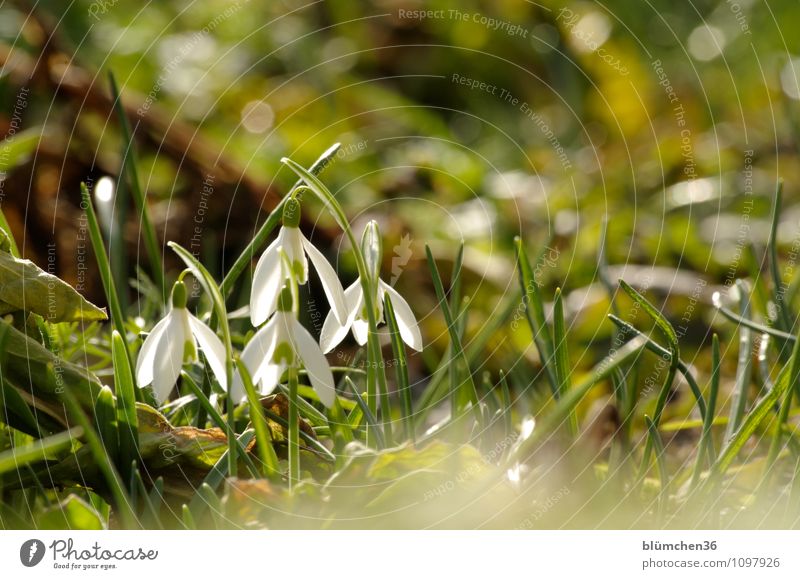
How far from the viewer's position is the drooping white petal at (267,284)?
0.62 meters

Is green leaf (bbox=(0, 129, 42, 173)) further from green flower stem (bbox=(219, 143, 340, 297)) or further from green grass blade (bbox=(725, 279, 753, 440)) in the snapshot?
green grass blade (bbox=(725, 279, 753, 440))

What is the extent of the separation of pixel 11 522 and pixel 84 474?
2.8 inches

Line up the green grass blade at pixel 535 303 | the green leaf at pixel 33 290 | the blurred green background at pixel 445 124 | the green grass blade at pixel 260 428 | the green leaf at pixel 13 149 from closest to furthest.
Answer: the green grass blade at pixel 260 428 < the green leaf at pixel 33 290 < the green grass blade at pixel 535 303 < the green leaf at pixel 13 149 < the blurred green background at pixel 445 124

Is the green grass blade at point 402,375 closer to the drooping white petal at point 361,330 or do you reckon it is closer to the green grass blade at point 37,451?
the drooping white petal at point 361,330

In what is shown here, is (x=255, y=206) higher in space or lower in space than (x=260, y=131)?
lower

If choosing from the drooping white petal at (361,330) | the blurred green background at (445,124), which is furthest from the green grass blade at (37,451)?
the blurred green background at (445,124)

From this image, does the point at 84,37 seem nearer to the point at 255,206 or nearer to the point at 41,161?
the point at 41,161

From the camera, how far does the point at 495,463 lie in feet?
2.42

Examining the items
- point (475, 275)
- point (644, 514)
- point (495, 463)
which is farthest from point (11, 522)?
point (475, 275)

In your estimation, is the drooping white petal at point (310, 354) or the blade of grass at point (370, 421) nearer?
the drooping white petal at point (310, 354)

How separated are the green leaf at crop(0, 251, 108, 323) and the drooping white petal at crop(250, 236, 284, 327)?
0.14m

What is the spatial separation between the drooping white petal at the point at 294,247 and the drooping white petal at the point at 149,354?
96 millimetres

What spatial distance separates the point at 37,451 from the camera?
610 mm

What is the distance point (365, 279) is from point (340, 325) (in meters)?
0.06
